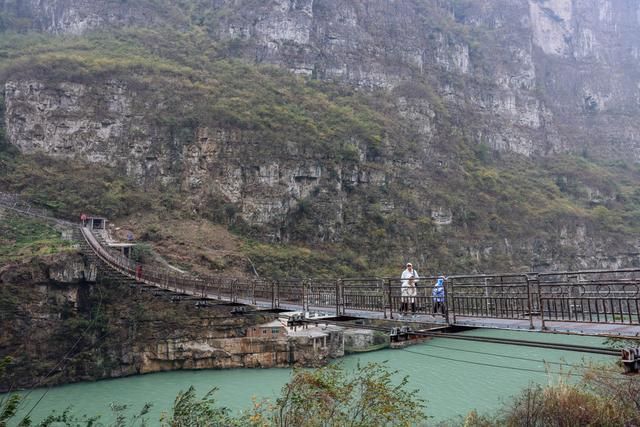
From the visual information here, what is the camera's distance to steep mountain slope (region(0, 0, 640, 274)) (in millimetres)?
35438

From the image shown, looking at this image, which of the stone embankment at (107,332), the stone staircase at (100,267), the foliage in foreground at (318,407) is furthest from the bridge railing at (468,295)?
the stone embankment at (107,332)

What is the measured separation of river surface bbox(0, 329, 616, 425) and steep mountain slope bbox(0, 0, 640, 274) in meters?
10.3

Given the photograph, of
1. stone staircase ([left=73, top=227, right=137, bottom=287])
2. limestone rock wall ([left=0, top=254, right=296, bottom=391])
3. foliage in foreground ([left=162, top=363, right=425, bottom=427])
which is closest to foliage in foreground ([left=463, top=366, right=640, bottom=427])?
foliage in foreground ([left=162, top=363, right=425, bottom=427])

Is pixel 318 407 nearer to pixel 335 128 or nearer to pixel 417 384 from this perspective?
pixel 417 384

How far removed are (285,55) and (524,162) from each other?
110ft

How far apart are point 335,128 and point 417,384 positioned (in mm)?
28998

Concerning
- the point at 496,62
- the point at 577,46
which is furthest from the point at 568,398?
the point at 577,46

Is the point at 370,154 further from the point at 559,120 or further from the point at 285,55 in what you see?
the point at 559,120

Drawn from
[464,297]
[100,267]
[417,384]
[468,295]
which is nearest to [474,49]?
[417,384]

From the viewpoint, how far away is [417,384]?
19.2 meters

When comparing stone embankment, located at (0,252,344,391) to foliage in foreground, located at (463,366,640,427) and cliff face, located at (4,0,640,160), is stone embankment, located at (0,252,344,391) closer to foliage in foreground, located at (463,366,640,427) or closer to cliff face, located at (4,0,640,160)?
foliage in foreground, located at (463,366,640,427)

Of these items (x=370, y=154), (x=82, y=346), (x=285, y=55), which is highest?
(x=285, y=55)

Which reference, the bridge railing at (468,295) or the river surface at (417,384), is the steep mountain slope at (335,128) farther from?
the bridge railing at (468,295)

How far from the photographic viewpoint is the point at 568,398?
1050cm
